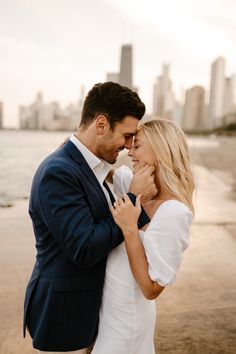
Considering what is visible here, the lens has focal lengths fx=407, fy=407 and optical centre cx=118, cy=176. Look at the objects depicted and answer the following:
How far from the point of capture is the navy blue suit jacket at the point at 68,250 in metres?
1.54

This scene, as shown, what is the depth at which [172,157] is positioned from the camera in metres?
1.80

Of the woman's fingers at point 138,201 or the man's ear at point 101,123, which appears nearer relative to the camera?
the woman's fingers at point 138,201

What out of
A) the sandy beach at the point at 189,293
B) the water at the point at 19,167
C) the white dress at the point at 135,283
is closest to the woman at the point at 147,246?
the white dress at the point at 135,283

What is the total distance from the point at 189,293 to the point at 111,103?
2.65 meters

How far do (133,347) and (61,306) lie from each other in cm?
36

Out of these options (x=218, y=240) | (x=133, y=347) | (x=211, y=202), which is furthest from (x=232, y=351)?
(x=211, y=202)

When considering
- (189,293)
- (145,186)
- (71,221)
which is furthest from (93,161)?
(189,293)

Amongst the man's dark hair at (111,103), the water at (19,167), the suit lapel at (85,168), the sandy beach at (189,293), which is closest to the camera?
the suit lapel at (85,168)

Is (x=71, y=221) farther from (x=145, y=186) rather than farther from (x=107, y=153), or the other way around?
(x=107, y=153)

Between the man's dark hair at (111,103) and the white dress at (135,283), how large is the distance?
50 cm

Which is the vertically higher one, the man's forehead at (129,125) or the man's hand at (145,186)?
the man's forehead at (129,125)

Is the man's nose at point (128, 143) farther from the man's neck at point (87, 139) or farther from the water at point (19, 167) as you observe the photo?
the water at point (19, 167)

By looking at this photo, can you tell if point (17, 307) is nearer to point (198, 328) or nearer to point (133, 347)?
point (198, 328)

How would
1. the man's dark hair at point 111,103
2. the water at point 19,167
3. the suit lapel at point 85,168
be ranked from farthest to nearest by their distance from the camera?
1. the water at point 19,167
2. the man's dark hair at point 111,103
3. the suit lapel at point 85,168
